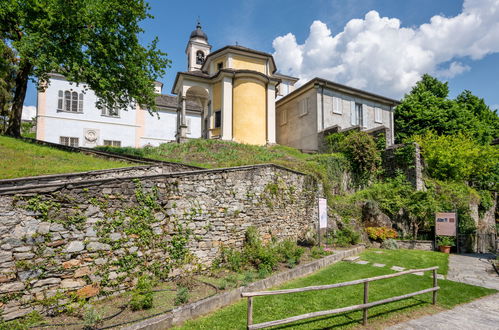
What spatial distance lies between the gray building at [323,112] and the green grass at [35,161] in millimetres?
15746

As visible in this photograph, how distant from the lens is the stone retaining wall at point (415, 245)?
13.7 meters

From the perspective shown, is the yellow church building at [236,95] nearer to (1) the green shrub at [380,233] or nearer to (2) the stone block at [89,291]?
(1) the green shrub at [380,233]

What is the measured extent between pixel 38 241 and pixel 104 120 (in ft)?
81.8

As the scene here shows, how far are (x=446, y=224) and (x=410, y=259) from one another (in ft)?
13.3

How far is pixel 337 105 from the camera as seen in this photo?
2384 centimetres

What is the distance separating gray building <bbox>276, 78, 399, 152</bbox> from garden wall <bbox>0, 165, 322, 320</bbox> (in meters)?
14.6

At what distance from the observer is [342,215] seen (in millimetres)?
14023

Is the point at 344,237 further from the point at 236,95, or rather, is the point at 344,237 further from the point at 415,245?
the point at 236,95

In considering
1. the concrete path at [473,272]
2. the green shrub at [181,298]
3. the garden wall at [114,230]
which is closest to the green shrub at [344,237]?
the concrete path at [473,272]

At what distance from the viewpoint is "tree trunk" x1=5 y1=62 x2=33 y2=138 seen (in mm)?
14680

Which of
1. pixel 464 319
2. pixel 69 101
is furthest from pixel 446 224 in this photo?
pixel 69 101

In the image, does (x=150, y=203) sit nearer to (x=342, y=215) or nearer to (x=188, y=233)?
(x=188, y=233)

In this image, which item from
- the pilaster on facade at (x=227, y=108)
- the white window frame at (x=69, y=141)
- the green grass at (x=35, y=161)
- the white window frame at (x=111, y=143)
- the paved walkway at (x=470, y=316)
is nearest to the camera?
the paved walkway at (x=470, y=316)

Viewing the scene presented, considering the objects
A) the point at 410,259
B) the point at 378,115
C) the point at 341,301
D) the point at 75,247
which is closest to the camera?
the point at 75,247
